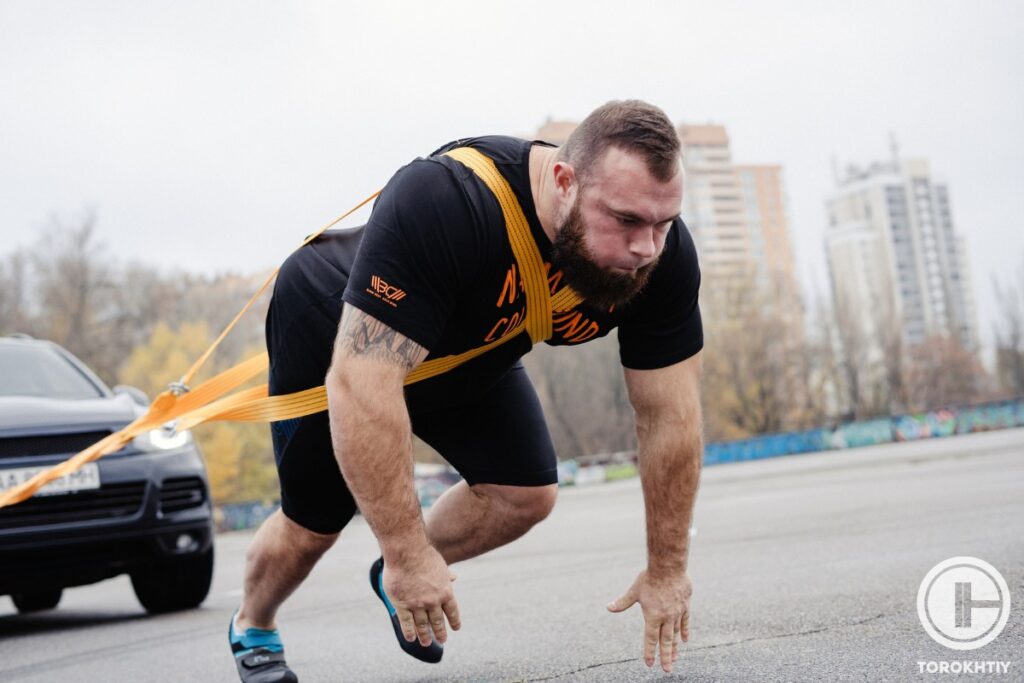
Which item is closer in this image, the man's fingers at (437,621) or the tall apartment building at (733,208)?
the man's fingers at (437,621)

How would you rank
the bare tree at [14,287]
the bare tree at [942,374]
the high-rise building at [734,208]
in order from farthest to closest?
the high-rise building at [734,208] < the bare tree at [942,374] < the bare tree at [14,287]

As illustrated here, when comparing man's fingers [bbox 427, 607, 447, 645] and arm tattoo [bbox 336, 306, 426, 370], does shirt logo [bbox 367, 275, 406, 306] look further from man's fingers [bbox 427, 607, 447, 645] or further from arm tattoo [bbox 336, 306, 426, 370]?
man's fingers [bbox 427, 607, 447, 645]

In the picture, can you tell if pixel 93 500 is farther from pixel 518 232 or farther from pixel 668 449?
pixel 518 232

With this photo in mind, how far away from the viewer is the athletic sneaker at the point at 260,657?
342 centimetres

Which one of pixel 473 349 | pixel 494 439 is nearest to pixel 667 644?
pixel 494 439

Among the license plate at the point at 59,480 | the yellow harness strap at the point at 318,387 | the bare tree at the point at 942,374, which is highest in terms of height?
the yellow harness strap at the point at 318,387

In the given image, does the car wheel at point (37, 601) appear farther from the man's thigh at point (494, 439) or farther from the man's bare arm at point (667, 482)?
the man's bare arm at point (667, 482)

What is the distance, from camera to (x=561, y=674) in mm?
3268

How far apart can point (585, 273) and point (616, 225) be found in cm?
18

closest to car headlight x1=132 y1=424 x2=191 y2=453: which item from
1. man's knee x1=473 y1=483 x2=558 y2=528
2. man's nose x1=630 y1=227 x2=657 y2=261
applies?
man's knee x1=473 y1=483 x2=558 y2=528

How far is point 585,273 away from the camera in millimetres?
2871

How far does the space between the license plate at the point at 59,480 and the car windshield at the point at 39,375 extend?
0.79 meters

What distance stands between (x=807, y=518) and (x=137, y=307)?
4795 cm

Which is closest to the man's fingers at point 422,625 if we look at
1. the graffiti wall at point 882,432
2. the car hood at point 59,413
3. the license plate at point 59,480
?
the license plate at point 59,480
